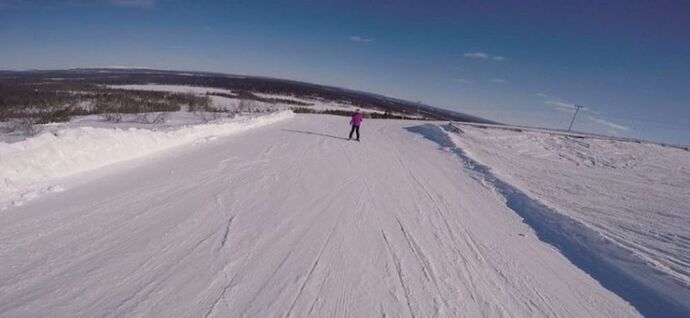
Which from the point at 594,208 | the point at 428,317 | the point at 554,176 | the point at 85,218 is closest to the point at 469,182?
the point at 594,208

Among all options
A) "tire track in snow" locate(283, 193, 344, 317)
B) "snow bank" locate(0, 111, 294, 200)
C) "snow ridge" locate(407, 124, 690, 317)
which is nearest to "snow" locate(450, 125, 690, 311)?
"snow ridge" locate(407, 124, 690, 317)

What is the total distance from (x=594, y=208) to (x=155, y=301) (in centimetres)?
935

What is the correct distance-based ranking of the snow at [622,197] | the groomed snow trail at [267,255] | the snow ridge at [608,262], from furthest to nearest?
the snow at [622,197] → the snow ridge at [608,262] → the groomed snow trail at [267,255]

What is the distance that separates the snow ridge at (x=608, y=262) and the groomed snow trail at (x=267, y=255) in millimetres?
301

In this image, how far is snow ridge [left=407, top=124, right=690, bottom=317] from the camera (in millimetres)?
4625

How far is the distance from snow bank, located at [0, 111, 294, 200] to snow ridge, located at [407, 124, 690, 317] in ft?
28.5

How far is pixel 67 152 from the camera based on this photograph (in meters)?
6.88

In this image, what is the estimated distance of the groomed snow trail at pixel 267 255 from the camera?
3396 millimetres

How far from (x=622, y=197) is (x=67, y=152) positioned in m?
13.6

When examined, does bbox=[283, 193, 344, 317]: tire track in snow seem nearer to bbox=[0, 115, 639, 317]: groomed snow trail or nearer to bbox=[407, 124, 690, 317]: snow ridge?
bbox=[0, 115, 639, 317]: groomed snow trail

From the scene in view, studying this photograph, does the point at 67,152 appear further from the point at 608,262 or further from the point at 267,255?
the point at 608,262

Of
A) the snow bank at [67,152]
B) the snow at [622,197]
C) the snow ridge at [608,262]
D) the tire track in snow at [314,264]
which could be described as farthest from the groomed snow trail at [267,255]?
the snow at [622,197]

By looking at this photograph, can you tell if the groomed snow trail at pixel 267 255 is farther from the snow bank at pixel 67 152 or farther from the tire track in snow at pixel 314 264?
the snow bank at pixel 67 152

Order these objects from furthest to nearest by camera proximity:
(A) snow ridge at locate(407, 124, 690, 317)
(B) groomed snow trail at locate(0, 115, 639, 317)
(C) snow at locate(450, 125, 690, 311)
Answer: (C) snow at locate(450, 125, 690, 311)
(A) snow ridge at locate(407, 124, 690, 317)
(B) groomed snow trail at locate(0, 115, 639, 317)
